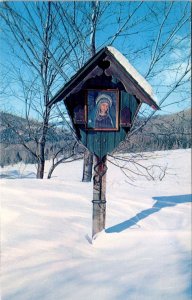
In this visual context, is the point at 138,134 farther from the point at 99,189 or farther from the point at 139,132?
the point at 99,189

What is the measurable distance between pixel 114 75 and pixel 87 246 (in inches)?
81.2

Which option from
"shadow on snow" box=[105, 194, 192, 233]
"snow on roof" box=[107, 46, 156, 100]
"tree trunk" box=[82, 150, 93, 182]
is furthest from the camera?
"tree trunk" box=[82, 150, 93, 182]

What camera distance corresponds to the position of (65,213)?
420 centimetres

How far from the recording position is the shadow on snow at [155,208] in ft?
13.3

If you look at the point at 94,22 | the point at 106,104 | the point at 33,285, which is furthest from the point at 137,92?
the point at 94,22

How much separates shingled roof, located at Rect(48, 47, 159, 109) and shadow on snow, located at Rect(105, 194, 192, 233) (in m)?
1.71

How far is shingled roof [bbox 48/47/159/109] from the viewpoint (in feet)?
11.5

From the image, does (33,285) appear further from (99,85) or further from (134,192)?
(134,192)

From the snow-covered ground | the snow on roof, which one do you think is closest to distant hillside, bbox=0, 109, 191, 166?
the snow-covered ground

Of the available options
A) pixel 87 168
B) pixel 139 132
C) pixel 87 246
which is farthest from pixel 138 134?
pixel 87 246

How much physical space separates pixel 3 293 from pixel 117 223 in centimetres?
225

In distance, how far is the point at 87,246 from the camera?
337 centimetres

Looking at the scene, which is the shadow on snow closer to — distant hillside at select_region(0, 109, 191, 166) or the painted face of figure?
the painted face of figure

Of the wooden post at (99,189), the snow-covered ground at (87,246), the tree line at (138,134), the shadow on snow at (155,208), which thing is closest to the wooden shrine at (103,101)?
the wooden post at (99,189)
